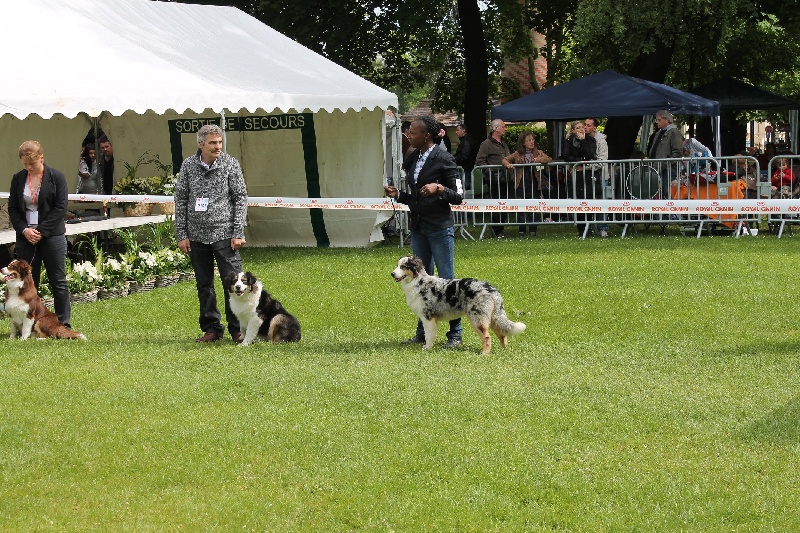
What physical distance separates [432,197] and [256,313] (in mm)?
1853

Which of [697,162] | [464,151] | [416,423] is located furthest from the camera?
[464,151]

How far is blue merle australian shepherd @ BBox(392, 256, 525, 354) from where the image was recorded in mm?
9680

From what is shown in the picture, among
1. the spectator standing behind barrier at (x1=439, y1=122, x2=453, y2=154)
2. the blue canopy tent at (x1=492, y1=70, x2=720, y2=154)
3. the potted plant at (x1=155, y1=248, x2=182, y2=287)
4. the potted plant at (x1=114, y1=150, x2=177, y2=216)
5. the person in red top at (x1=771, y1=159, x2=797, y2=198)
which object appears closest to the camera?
the spectator standing behind barrier at (x1=439, y1=122, x2=453, y2=154)

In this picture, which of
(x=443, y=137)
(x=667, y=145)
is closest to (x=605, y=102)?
(x=667, y=145)

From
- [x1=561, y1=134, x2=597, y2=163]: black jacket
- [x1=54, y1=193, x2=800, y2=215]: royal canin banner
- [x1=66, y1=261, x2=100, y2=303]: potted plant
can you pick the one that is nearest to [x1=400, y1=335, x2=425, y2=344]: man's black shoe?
[x1=54, y1=193, x2=800, y2=215]: royal canin banner

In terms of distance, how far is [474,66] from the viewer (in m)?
28.4

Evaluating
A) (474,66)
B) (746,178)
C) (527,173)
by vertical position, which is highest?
(474,66)

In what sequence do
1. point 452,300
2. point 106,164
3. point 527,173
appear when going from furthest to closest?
point 527,173
point 106,164
point 452,300

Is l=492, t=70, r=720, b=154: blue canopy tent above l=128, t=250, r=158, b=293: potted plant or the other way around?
above

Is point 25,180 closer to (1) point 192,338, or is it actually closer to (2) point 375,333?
(1) point 192,338

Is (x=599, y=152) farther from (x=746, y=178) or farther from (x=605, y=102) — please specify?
(x=746, y=178)

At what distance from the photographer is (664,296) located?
497 inches

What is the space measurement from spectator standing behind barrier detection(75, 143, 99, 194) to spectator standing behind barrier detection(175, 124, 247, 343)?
9.01 metres

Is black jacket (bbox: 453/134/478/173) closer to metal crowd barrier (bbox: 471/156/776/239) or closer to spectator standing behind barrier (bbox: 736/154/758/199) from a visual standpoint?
metal crowd barrier (bbox: 471/156/776/239)
